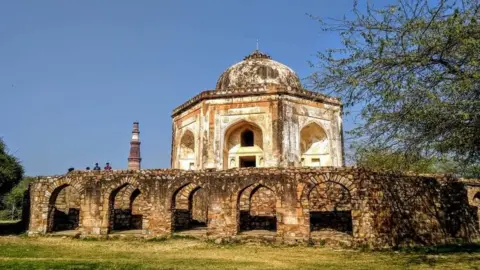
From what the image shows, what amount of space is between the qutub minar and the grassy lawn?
3.61 feet

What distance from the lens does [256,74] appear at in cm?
1928

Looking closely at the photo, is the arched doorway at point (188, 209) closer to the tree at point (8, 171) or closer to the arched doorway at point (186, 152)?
the arched doorway at point (186, 152)

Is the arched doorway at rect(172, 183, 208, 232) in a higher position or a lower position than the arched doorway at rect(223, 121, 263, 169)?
lower

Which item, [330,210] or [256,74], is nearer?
[330,210]

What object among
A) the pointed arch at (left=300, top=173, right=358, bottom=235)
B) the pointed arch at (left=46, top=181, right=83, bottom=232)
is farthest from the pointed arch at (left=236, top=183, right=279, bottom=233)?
the pointed arch at (left=46, top=181, right=83, bottom=232)

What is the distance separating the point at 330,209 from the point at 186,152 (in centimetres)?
851

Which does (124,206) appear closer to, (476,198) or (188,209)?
(188,209)

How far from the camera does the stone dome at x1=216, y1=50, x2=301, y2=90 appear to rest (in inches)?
752

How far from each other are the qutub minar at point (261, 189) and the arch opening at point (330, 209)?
0.04 meters

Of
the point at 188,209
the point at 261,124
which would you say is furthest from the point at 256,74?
the point at 188,209

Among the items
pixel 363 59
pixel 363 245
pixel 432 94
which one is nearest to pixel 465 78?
→ pixel 432 94

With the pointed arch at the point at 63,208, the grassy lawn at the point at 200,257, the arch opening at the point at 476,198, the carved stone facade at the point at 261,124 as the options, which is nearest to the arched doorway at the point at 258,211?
the carved stone facade at the point at 261,124

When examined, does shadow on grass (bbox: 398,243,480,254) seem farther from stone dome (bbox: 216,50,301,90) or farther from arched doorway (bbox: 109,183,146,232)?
stone dome (bbox: 216,50,301,90)

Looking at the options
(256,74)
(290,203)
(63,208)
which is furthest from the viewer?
(256,74)
